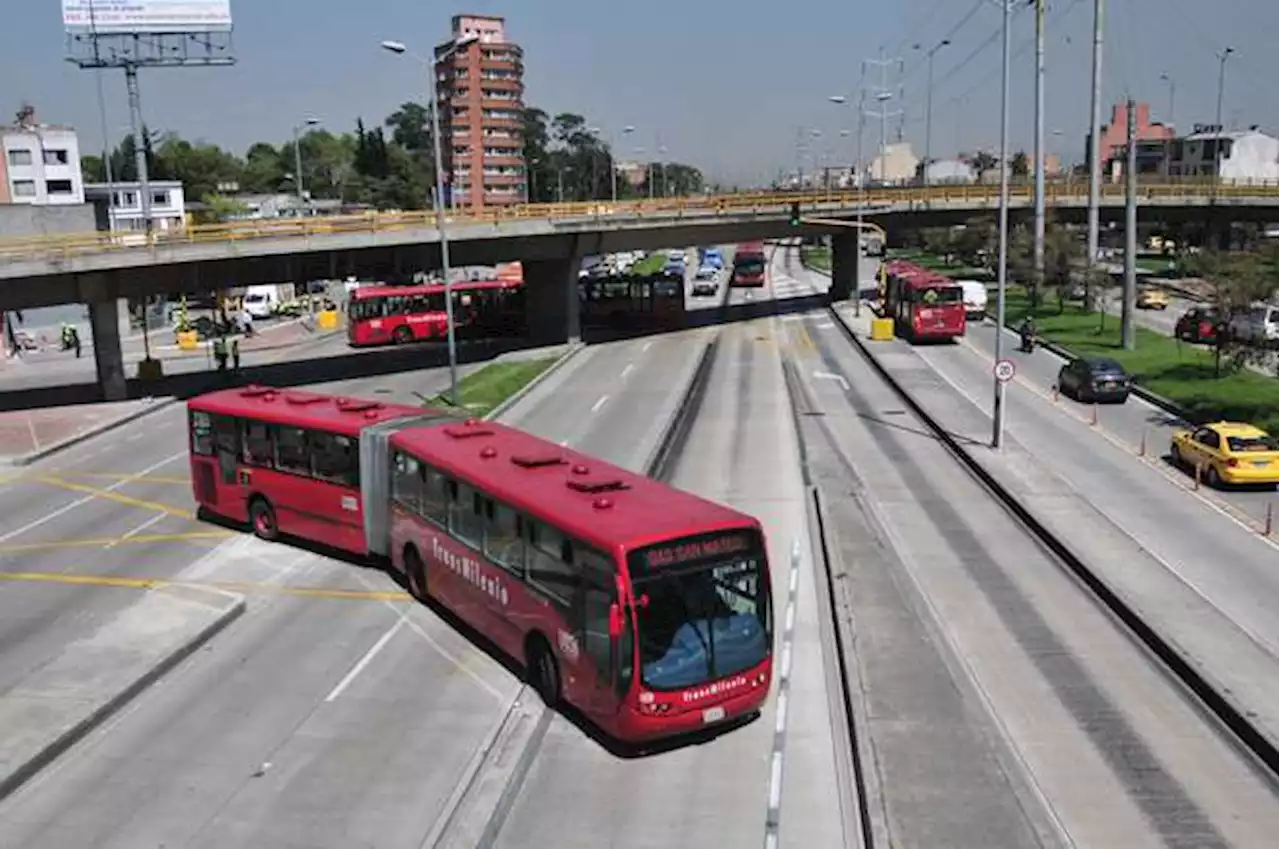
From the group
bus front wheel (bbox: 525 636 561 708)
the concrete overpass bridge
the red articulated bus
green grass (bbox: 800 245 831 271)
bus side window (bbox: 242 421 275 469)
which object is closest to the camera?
the red articulated bus

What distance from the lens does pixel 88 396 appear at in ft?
156

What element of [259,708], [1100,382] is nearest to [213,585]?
[259,708]

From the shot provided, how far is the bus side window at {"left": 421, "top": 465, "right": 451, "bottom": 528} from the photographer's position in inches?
742

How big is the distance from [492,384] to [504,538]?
30.1 m

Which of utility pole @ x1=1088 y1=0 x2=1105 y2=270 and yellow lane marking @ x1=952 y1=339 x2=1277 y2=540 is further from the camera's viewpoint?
utility pole @ x1=1088 y1=0 x2=1105 y2=270

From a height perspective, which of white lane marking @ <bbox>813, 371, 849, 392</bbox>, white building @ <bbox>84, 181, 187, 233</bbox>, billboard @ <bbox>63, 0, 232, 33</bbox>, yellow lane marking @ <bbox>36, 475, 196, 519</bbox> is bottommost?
white lane marking @ <bbox>813, 371, 849, 392</bbox>

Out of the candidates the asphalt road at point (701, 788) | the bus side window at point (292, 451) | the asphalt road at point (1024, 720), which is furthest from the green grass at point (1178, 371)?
the bus side window at point (292, 451)

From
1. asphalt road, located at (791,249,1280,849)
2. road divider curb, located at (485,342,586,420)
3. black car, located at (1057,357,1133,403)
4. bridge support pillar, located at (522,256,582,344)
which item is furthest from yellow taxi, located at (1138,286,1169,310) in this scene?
asphalt road, located at (791,249,1280,849)

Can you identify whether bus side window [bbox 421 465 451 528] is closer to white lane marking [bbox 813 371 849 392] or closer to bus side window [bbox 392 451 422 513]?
bus side window [bbox 392 451 422 513]

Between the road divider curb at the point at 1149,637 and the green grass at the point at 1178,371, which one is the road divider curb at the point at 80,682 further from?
the green grass at the point at 1178,371

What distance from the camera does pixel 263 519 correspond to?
24.7 meters

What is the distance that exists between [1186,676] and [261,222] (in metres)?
39.7

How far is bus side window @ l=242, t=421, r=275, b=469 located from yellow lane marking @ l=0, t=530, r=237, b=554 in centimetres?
210

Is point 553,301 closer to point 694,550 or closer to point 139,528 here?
point 139,528
